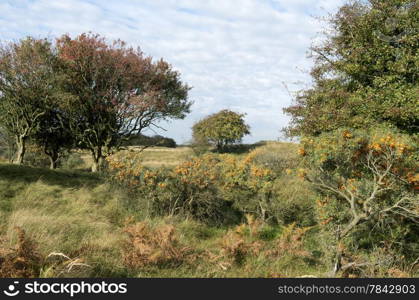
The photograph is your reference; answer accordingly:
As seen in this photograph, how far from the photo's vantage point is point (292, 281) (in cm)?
500

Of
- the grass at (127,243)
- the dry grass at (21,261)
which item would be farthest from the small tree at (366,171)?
the dry grass at (21,261)

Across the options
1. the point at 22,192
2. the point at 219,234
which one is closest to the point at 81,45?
the point at 22,192

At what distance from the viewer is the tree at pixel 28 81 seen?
16391mm

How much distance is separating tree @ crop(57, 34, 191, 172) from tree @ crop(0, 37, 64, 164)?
35.0 inches

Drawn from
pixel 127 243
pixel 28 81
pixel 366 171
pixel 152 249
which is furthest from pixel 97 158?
pixel 366 171

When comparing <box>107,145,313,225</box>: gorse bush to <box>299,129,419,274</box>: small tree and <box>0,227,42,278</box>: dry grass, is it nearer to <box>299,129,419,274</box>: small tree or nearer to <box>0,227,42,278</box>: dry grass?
<box>299,129,419,274</box>: small tree

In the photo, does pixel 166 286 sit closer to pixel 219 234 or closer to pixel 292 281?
pixel 292 281

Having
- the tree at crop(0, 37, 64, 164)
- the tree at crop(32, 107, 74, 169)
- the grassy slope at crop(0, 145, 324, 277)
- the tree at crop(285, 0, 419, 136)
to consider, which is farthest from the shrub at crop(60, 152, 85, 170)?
the tree at crop(285, 0, 419, 136)

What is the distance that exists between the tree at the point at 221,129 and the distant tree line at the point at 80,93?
25170 mm

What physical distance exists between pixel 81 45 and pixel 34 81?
3.04 meters

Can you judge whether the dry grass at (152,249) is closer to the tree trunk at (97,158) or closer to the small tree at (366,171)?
the small tree at (366,171)

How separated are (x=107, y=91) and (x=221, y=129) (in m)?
28.5

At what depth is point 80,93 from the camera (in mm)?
18172

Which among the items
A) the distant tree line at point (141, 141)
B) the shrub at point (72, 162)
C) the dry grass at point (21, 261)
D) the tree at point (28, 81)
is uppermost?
the tree at point (28, 81)
